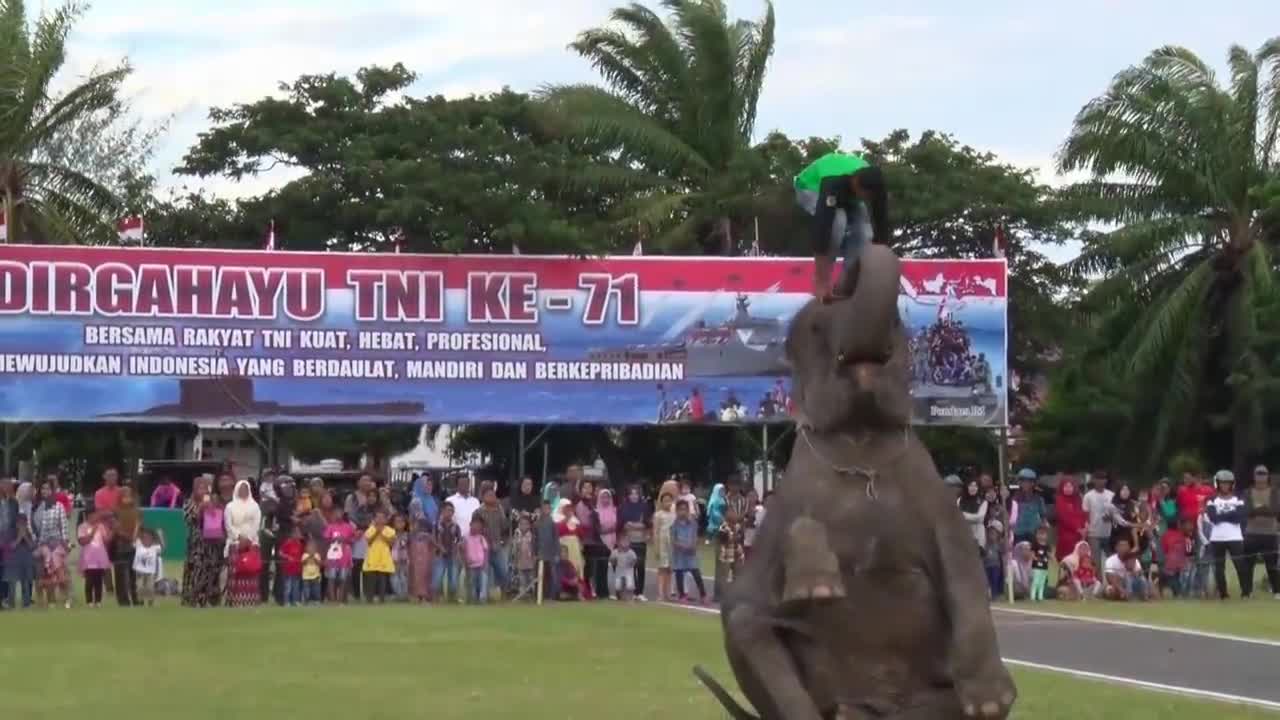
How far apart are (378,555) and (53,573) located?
3.86 m

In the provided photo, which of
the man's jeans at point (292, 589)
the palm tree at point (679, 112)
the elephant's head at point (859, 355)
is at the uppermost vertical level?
the palm tree at point (679, 112)

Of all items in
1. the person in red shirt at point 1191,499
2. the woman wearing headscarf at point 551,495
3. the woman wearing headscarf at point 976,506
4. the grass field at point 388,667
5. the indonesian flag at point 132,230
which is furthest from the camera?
the indonesian flag at point 132,230

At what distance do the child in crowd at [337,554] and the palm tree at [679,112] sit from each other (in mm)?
15673

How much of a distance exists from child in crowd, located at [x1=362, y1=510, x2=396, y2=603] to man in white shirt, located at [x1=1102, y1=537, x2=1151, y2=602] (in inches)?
350

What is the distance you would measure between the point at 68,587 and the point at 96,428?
943 inches

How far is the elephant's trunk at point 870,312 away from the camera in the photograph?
5363 mm

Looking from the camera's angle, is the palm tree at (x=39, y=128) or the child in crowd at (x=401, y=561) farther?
the palm tree at (x=39, y=128)

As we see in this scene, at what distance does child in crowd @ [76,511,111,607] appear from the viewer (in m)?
25.2

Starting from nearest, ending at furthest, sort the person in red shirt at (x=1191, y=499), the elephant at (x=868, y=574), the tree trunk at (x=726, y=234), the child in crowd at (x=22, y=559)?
1. the elephant at (x=868, y=574)
2. the child in crowd at (x=22, y=559)
3. the person in red shirt at (x=1191, y=499)
4. the tree trunk at (x=726, y=234)

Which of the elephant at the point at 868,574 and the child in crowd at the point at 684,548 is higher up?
the elephant at the point at 868,574

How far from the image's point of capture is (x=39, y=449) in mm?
49688

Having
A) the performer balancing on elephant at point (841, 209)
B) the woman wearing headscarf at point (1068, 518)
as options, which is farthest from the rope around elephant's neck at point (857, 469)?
the woman wearing headscarf at point (1068, 518)

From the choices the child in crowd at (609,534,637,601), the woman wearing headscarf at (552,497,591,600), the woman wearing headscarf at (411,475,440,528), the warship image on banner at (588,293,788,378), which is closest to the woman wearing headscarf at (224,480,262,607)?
the woman wearing headscarf at (411,475,440,528)

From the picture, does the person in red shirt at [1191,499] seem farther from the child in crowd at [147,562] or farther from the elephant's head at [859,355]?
the elephant's head at [859,355]
